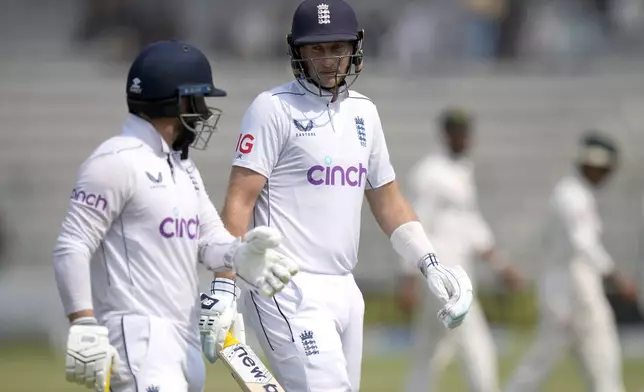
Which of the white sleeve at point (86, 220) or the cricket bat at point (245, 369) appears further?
the cricket bat at point (245, 369)

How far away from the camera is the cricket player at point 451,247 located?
10961 millimetres

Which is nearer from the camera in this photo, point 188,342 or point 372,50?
point 188,342

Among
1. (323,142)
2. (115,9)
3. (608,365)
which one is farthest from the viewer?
(115,9)

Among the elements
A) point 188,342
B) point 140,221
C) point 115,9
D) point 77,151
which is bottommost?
point 77,151

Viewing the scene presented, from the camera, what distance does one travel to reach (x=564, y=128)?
23094mm

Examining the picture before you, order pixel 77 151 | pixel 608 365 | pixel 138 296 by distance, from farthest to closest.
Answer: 1. pixel 77 151
2. pixel 608 365
3. pixel 138 296

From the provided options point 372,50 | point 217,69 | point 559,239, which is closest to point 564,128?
point 372,50

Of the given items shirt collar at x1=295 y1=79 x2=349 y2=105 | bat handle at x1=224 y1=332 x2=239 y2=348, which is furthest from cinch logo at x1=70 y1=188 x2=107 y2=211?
shirt collar at x1=295 y1=79 x2=349 y2=105

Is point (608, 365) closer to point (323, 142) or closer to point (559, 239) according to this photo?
point (559, 239)

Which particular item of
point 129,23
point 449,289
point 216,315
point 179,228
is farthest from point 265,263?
point 129,23

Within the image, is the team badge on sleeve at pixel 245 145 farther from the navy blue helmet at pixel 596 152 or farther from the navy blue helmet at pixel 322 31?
the navy blue helmet at pixel 596 152

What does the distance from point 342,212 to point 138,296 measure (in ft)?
3.55

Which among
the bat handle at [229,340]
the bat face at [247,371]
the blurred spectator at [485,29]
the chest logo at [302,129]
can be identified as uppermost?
the chest logo at [302,129]

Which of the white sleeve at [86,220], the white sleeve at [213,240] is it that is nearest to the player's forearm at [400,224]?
the white sleeve at [213,240]
